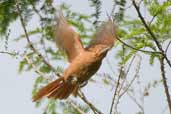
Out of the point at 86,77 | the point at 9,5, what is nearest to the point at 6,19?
the point at 9,5

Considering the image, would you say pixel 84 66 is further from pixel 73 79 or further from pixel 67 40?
pixel 67 40

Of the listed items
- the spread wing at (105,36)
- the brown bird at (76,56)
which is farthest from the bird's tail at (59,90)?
the spread wing at (105,36)

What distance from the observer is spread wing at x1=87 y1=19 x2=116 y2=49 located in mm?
1840

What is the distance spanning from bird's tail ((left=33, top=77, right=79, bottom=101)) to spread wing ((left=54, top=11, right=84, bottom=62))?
3.6 inches

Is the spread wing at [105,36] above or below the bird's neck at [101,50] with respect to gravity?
above

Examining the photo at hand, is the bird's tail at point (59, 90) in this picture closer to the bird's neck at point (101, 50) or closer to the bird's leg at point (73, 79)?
the bird's leg at point (73, 79)

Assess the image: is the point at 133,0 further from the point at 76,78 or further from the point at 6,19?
the point at 6,19

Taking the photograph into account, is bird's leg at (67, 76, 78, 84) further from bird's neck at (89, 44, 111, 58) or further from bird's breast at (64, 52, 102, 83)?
→ bird's neck at (89, 44, 111, 58)

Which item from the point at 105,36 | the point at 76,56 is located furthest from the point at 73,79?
the point at 105,36

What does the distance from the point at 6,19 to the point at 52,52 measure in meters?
0.63

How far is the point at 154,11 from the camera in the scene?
238cm

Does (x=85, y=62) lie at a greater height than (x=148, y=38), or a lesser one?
greater

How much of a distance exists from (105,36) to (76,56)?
0.12m

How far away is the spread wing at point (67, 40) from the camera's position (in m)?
1.92
